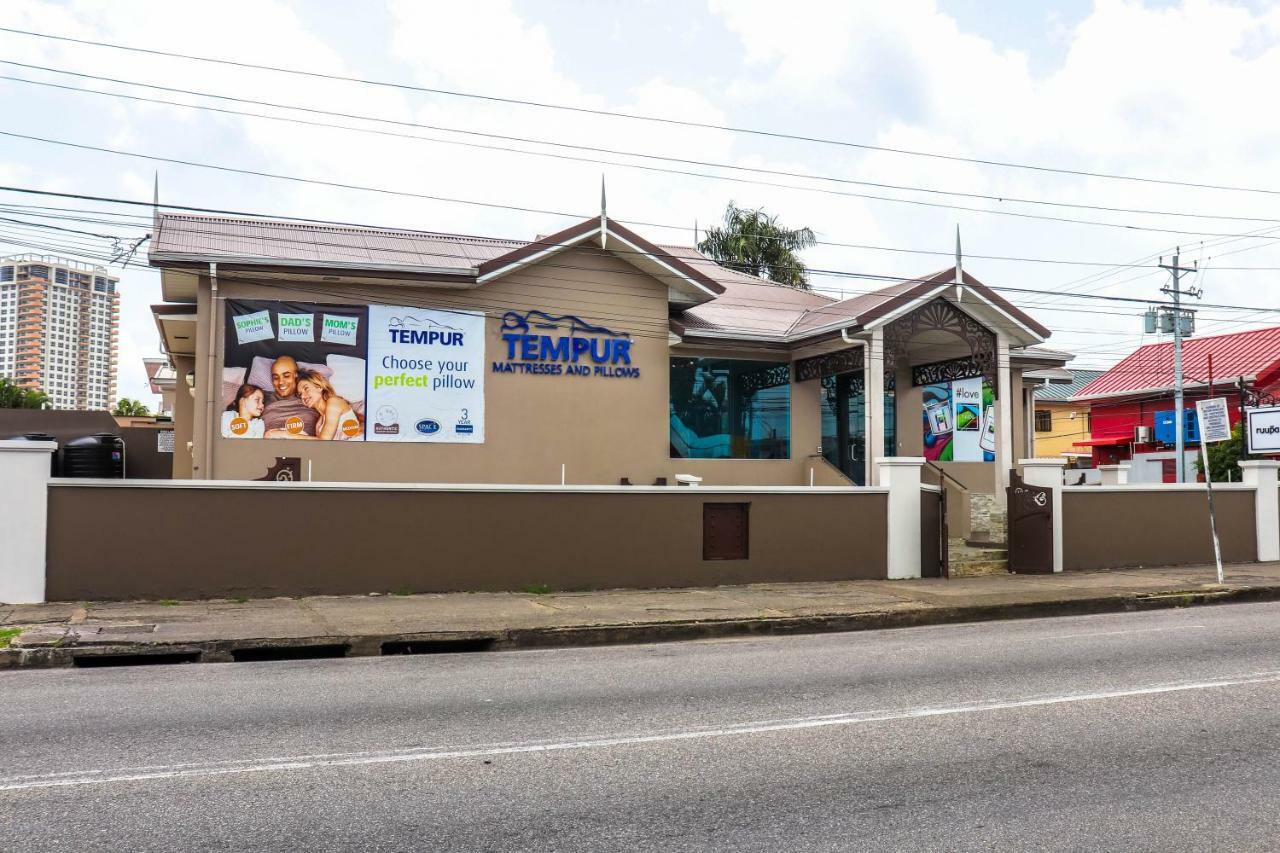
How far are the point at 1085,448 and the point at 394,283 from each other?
146 feet

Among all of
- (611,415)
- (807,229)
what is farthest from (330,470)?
Answer: (807,229)

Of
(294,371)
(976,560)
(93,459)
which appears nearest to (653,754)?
(294,371)

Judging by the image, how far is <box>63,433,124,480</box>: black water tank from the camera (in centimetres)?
1722

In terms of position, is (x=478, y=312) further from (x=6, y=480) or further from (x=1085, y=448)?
(x=1085, y=448)

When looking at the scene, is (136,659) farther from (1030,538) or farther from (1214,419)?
(1214,419)

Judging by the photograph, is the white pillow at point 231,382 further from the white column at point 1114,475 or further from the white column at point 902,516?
the white column at point 1114,475

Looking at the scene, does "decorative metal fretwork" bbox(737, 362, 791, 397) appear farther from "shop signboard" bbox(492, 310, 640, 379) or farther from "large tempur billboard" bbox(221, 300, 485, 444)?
"large tempur billboard" bbox(221, 300, 485, 444)

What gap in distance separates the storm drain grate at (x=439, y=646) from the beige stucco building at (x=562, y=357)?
6885mm

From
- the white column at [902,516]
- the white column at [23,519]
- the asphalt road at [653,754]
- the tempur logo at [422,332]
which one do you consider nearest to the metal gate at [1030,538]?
the white column at [902,516]

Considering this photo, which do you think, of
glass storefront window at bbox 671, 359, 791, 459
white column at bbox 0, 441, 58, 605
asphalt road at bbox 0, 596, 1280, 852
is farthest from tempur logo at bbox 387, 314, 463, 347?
asphalt road at bbox 0, 596, 1280, 852

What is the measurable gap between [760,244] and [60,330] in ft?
294

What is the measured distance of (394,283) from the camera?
17625 mm

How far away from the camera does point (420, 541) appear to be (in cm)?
1434

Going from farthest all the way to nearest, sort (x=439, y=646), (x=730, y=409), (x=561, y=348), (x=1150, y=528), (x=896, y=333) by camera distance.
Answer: (x=730, y=409) → (x=896, y=333) → (x=1150, y=528) → (x=561, y=348) → (x=439, y=646)
